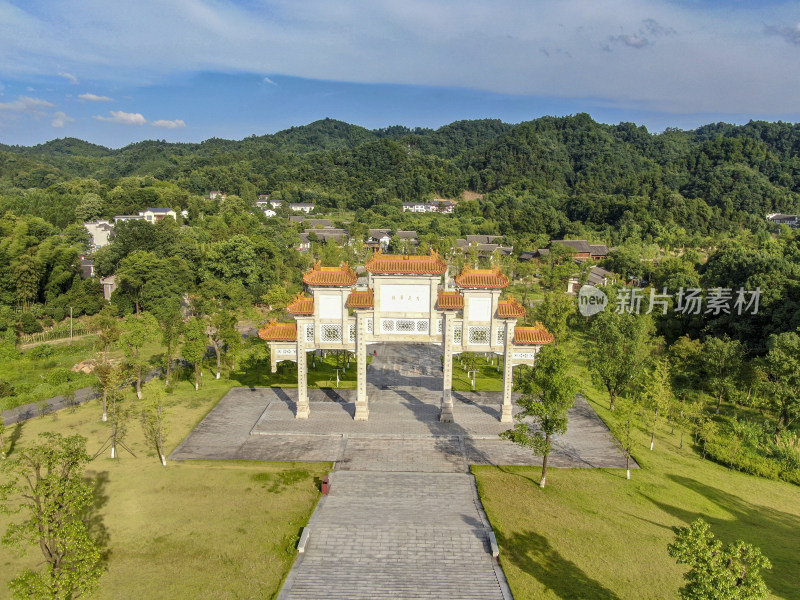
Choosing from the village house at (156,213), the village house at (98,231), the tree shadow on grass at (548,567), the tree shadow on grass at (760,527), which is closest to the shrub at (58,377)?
the tree shadow on grass at (548,567)

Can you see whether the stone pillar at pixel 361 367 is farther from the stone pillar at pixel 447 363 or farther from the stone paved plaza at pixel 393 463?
the stone pillar at pixel 447 363

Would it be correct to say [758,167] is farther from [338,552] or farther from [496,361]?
[338,552]

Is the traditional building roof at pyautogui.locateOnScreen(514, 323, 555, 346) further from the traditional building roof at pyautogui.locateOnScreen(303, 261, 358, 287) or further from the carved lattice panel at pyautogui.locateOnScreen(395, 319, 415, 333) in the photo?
the traditional building roof at pyautogui.locateOnScreen(303, 261, 358, 287)

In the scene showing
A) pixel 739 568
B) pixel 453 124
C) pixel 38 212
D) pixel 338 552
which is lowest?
pixel 338 552

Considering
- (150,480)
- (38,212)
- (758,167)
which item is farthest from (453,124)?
(150,480)

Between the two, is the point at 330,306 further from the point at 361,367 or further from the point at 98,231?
the point at 98,231

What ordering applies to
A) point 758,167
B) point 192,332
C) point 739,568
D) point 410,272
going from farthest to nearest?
point 758,167, point 192,332, point 410,272, point 739,568
